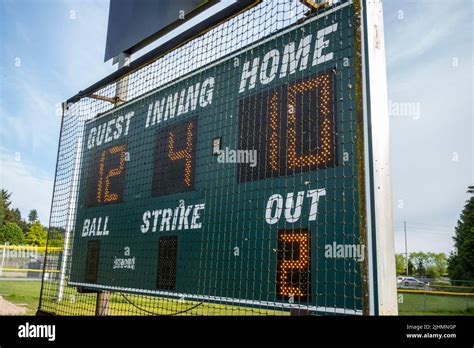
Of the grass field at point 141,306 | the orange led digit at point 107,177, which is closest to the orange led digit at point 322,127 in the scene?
the grass field at point 141,306

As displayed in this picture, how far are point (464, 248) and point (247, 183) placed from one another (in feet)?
89.2

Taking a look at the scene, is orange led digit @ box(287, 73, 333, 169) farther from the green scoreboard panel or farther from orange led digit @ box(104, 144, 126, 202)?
orange led digit @ box(104, 144, 126, 202)

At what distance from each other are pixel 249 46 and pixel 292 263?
6.80 ft

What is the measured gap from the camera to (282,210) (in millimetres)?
3371

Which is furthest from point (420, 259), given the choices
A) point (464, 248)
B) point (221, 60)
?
point (221, 60)

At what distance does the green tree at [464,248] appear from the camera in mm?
25656

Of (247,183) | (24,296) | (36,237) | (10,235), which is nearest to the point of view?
(247,183)

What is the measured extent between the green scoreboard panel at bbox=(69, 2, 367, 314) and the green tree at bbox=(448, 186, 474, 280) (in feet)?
82.1

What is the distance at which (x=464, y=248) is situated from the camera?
26.4 meters

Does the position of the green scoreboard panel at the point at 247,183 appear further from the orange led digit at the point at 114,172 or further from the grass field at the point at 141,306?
the grass field at the point at 141,306
